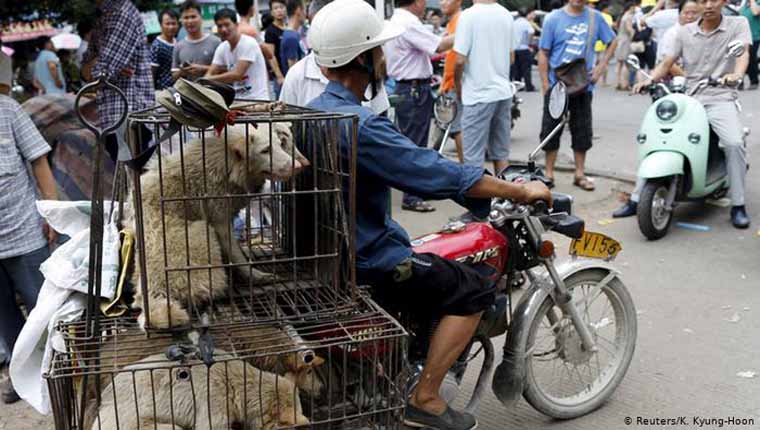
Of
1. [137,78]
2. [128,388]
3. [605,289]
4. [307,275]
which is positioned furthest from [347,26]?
[137,78]

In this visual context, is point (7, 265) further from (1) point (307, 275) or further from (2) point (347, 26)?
(2) point (347, 26)

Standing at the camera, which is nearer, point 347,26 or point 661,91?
point 347,26

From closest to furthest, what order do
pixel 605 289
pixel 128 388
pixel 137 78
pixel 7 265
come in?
pixel 128 388, pixel 605 289, pixel 7 265, pixel 137 78

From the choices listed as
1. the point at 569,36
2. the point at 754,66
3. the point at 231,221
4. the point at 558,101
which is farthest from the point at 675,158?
the point at 754,66

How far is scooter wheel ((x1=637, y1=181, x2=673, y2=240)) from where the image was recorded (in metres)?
5.62

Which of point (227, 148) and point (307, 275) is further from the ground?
point (227, 148)

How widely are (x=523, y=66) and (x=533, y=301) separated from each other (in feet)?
44.3

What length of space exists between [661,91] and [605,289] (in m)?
3.48

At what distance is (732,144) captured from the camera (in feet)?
19.3

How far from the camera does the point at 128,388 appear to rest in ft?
7.13

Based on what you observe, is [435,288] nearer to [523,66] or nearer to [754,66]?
[754,66]

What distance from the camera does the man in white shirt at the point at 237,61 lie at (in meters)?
6.37

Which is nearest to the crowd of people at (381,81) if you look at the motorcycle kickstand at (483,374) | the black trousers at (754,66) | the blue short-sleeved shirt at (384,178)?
the blue short-sleeved shirt at (384,178)

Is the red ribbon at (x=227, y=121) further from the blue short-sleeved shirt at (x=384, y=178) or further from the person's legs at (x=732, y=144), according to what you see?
the person's legs at (x=732, y=144)
